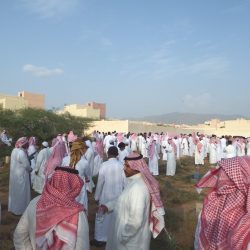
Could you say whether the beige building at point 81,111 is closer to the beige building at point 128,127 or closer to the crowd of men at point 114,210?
the beige building at point 128,127

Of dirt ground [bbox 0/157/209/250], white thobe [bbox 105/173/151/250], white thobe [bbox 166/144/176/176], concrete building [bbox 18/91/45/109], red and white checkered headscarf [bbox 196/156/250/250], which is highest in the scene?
concrete building [bbox 18/91/45/109]

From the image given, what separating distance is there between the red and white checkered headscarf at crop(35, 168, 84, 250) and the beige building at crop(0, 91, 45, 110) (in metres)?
34.5

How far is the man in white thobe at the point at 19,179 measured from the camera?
27.7 ft

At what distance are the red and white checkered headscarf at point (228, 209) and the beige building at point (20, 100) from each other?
3479cm

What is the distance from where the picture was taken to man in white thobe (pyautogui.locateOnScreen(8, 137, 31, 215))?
8.45m

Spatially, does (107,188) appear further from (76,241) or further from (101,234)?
(76,241)

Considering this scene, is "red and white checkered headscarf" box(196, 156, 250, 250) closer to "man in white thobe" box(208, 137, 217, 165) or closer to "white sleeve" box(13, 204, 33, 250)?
"white sleeve" box(13, 204, 33, 250)

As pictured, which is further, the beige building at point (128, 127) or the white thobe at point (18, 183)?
the beige building at point (128, 127)

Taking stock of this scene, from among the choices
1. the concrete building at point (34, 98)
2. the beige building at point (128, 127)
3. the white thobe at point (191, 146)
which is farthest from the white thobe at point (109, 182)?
the concrete building at point (34, 98)

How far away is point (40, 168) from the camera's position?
9.44m

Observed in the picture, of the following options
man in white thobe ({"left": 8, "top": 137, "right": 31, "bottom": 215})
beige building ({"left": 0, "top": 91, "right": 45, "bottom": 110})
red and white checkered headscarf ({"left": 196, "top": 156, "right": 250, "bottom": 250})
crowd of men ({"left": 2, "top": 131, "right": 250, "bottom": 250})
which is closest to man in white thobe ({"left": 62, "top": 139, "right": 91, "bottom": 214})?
crowd of men ({"left": 2, "top": 131, "right": 250, "bottom": 250})

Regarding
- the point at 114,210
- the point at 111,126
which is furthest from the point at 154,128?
the point at 114,210

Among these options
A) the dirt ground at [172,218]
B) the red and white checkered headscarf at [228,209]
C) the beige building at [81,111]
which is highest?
the beige building at [81,111]

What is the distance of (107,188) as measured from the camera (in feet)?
20.2
